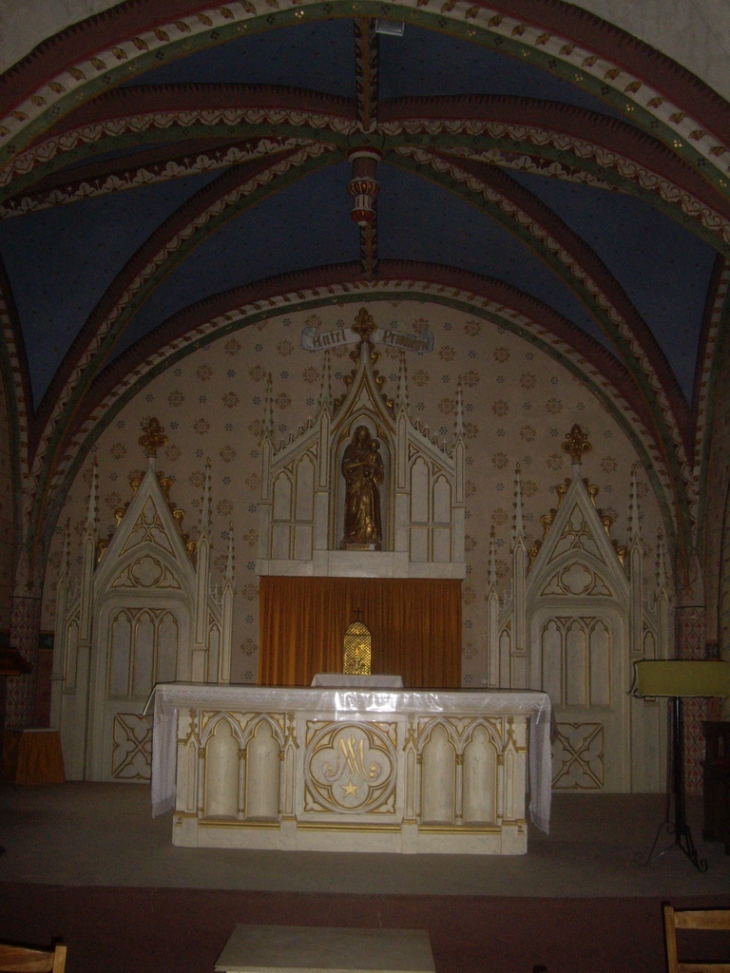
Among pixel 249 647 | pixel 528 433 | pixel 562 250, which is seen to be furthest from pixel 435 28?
pixel 249 647

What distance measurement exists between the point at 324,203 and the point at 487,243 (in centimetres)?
214

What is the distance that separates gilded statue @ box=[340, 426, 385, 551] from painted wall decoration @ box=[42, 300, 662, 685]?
3.89 feet

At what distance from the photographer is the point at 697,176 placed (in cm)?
855

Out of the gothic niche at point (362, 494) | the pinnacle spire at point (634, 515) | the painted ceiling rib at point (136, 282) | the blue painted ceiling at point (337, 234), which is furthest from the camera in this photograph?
the pinnacle spire at point (634, 515)

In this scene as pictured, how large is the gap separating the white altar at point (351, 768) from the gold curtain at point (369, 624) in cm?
456

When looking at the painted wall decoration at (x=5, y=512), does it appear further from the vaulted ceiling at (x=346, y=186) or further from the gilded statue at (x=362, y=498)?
→ the gilded statue at (x=362, y=498)

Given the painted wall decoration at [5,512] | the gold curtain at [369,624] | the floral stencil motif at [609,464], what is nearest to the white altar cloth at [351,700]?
the gold curtain at [369,624]

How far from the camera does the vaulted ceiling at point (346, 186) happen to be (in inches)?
288

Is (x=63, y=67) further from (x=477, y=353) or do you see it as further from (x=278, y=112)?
(x=477, y=353)

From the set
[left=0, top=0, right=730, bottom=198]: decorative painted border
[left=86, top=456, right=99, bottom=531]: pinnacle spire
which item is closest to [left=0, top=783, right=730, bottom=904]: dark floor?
[left=86, top=456, right=99, bottom=531]: pinnacle spire

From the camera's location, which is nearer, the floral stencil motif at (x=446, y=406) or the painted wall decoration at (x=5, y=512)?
the painted wall decoration at (x=5, y=512)

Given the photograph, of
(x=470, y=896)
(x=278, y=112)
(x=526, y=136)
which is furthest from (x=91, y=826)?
(x=526, y=136)

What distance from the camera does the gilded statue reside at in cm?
1262

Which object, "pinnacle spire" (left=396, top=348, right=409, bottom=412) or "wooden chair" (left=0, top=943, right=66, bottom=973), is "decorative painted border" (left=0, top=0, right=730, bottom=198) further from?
"pinnacle spire" (left=396, top=348, right=409, bottom=412)
